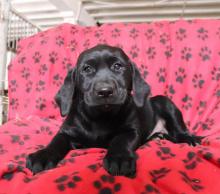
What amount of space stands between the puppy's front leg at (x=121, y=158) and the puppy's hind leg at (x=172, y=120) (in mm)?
585

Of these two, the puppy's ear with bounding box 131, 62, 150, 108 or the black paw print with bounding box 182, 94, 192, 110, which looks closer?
the puppy's ear with bounding box 131, 62, 150, 108

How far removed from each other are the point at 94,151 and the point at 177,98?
109 cm

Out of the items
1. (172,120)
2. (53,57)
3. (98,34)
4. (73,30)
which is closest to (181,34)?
(98,34)

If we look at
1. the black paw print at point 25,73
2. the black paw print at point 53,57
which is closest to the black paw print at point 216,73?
the black paw print at point 53,57

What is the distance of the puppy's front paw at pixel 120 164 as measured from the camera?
1174 millimetres

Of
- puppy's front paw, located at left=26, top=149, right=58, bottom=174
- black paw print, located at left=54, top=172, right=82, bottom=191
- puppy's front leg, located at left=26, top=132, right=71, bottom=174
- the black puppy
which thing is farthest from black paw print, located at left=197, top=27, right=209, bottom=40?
black paw print, located at left=54, top=172, right=82, bottom=191

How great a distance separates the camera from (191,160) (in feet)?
4.36

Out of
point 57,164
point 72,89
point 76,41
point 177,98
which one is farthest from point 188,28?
point 57,164

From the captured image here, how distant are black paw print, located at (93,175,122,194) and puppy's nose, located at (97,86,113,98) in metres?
0.42

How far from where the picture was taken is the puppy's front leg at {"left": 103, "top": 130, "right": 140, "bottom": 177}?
118cm

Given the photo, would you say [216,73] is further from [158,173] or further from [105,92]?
[158,173]

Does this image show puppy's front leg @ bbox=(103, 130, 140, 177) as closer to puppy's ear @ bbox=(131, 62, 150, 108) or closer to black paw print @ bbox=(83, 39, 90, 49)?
puppy's ear @ bbox=(131, 62, 150, 108)

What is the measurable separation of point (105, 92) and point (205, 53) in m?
1.24

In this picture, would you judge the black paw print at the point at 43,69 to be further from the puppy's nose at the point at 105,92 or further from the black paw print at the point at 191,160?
the black paw print at the point at 191,160
